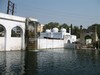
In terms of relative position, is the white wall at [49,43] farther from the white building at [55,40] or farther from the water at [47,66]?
the water at [47,66]

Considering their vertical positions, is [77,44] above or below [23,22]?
below

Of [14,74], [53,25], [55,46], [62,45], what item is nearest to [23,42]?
[55,46]

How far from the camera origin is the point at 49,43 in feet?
244

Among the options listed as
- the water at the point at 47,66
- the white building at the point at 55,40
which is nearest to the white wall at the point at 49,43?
the white building at the point at 55,40

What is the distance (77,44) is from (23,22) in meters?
29.8

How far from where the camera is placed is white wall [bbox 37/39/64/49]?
221 ft

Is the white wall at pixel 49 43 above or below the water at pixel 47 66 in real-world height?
above

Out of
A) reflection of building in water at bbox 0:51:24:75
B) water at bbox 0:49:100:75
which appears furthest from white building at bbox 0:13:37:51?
reflection of building in water at bbox 0:51:24:75

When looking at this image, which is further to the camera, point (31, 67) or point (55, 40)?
point (55, 40)

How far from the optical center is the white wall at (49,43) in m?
67.4

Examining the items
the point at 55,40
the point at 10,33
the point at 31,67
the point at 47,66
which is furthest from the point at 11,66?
the point at 55,40

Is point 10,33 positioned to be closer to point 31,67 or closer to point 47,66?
point 47,66

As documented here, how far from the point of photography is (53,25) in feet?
393

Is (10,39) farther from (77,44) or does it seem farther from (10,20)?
(77,44)
